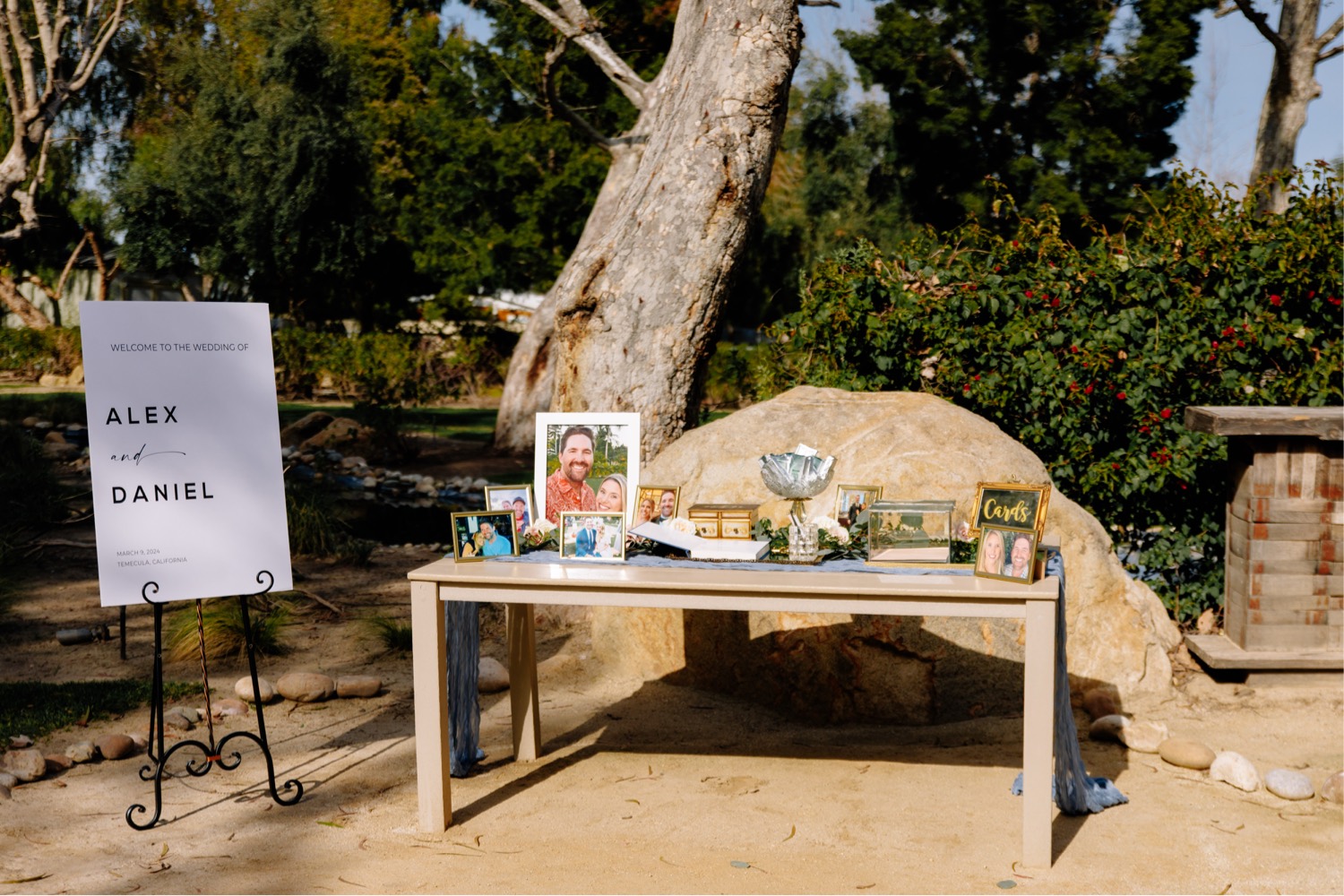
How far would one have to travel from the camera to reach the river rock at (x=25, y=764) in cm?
457

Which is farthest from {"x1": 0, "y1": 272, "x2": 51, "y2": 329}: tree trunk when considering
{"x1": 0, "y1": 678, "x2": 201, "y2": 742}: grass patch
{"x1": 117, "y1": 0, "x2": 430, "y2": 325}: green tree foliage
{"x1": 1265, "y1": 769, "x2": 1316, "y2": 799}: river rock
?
{"x1": 1265, "y1": 769, "x2": 1316, "y2": 799}: river rock

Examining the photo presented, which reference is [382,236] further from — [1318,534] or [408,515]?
[1318,534]

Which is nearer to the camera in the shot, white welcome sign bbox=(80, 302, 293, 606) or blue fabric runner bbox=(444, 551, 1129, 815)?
blue fabric runner bbox=(444, 551, 1129, 815)

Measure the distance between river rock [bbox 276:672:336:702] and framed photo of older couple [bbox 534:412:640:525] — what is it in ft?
6.07

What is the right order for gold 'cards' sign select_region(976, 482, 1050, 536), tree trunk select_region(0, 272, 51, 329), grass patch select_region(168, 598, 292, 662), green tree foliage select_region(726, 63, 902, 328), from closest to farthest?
1. gold 'cards' sign select_region(976, 482, 1050, 536)
2. grass patch select_region(168, 598, 292, 662)
3. tree trunk select_region(0, 272, 51, 329)
4. green tree foliage select_region(726, 63, 902, 328)

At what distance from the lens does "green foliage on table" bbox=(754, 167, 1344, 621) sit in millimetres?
6164

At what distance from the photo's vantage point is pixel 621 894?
3.61m

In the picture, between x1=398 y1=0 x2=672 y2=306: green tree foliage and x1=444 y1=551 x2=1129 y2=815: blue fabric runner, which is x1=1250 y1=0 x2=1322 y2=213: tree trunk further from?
x1=444 y1=551 x2=1129 y2=815: blue fabric runner

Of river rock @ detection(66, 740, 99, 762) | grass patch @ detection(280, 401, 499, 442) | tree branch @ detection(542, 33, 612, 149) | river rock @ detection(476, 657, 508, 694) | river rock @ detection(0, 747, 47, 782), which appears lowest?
river rock @ detection(476, 657, 508, 694)

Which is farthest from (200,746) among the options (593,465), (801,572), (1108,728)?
(1108,728)

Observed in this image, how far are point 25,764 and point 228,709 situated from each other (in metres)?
0.97

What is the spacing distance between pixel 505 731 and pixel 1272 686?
375 cm

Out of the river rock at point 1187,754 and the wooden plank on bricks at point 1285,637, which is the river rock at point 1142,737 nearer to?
the river rock at point 1187,754

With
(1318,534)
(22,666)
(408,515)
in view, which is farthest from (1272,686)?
(408,515)
